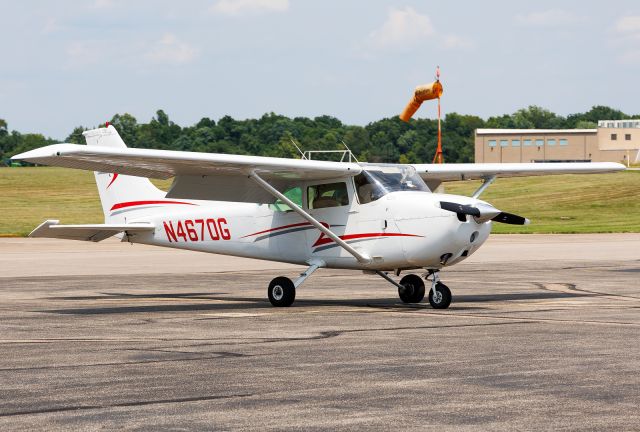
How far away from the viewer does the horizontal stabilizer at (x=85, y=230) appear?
19.4m

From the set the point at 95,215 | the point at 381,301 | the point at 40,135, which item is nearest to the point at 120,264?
the point at 381,301

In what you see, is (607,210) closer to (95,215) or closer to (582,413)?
(95,215)

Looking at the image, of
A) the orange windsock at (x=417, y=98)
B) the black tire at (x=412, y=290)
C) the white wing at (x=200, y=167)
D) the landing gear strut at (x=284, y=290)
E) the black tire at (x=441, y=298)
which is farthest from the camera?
the orange windsock at (x=417, y=98)

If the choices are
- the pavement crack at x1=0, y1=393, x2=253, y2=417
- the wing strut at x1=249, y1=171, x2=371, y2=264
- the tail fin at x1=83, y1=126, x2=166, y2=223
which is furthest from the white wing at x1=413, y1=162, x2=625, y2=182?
the pavement crack at x1=0, y1=393, x2=253, y2=417

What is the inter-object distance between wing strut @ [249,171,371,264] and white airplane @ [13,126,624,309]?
22 millimetres

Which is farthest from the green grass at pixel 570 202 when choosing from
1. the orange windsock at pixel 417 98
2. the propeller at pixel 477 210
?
the propeller at pixel 477 210

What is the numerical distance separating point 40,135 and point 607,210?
11436cm

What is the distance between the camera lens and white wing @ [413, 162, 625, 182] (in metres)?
20.8

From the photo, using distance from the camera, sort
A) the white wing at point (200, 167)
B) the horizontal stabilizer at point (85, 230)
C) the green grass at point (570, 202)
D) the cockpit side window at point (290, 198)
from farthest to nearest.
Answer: the green grass at point (570, 202) → the horizontal stabilizer at point (85, 230) → the cockpit side window at point (290, 198) → the white wing at point (200, 167)

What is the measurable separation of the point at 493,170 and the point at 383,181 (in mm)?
3674

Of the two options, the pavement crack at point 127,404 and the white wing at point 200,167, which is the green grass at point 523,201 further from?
the pavement crack at point 127,404

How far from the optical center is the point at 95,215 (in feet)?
232

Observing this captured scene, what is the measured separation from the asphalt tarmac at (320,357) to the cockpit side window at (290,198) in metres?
1.62

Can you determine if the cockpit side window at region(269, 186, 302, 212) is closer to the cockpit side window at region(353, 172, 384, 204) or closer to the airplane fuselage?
the airplane fuselage
